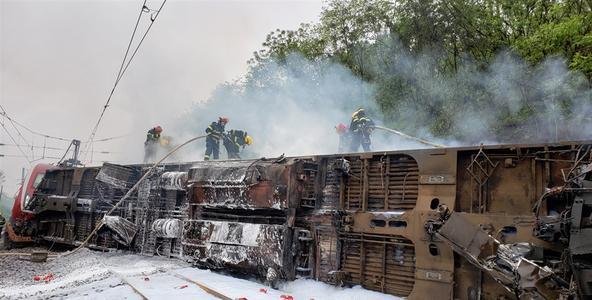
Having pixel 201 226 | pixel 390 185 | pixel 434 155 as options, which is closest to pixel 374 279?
pixel 390 185

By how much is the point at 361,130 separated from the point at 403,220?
4635 millimetres

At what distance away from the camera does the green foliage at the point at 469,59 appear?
1312 centimetres

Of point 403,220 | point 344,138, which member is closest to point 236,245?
point 403,220

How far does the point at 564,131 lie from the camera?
39.8 ft

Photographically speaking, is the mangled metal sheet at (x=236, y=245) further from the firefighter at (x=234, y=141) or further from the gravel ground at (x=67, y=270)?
the firefighter at (x=234, y=141)

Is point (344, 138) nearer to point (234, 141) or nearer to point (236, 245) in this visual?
point (234, 141)

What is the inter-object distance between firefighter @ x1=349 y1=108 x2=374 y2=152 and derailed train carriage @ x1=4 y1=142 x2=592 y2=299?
3166mm

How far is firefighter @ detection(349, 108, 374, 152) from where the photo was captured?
1074cm

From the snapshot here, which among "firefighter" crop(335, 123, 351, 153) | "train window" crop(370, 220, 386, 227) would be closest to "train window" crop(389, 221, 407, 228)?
"train window" crop(370, 220, 386, 227)

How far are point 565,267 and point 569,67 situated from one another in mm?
10251

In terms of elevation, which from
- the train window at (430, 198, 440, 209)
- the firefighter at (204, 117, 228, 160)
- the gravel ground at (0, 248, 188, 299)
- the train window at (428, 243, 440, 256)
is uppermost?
the firefighter at (204, 117, 228, 160)

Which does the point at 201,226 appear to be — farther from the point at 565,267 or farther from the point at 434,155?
the point at 565,267

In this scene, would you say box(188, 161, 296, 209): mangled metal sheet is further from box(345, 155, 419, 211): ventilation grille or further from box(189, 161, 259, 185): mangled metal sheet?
box(345, 155, 419, 211): ventilation grille

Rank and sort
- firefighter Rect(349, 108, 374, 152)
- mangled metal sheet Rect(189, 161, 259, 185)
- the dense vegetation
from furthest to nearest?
the dense vegetation < firefighter Rect(349, 108, 374, 152) < mangled metal sheet Rect(189, 161, 259, 185)
